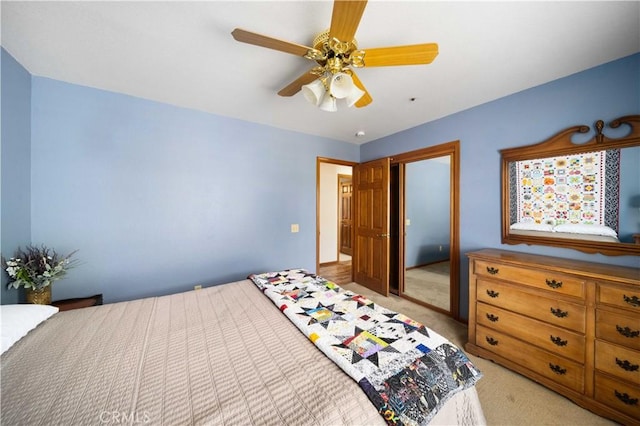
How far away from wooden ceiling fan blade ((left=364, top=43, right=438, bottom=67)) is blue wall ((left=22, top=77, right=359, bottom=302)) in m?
1.98

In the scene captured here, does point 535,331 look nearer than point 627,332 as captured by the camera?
No

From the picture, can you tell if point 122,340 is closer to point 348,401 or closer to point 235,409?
point 235,409

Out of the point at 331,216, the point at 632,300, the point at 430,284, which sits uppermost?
the point at 331,216

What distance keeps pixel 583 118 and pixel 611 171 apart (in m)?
0.47

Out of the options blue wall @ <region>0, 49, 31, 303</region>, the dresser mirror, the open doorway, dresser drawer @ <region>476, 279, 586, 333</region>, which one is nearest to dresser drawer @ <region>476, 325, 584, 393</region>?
dresser drawer @ <region>476, 279, 586, 333</region>

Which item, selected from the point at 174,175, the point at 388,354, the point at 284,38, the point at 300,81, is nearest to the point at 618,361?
the point at 388,354

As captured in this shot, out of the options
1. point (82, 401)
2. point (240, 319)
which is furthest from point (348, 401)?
point (82, 401)

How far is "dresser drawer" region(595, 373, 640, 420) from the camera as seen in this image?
4.30ft

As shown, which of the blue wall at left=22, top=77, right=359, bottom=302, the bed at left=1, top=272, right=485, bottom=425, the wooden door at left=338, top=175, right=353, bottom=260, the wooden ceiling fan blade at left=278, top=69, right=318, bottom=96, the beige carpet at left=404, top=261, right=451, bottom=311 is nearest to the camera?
the bed at left=1, top=272, right=485, bottom=425

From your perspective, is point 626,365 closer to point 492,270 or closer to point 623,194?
point 492,270

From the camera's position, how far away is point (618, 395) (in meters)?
1.36

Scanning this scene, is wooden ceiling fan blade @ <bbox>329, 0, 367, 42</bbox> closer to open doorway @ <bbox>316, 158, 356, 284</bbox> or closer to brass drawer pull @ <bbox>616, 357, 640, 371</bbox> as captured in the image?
brass drawer pull @ <bbox>616, 357, 640, 371</bbox>

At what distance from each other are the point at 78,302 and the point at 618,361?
154 inches

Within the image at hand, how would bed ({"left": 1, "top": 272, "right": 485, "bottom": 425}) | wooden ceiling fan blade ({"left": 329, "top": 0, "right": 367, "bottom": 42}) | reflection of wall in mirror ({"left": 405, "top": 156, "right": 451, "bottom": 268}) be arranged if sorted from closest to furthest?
bed ({"left": 1, "top": 272, "right": 485, "bottom": 425}), wooden ceiling fan blade ({"left": 329, "top": 0, "right": 367, "bottom": 42}), reflection of wall in mirror ({"left": 405, "top": 156, "right": 451, "bottom": 268})
